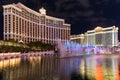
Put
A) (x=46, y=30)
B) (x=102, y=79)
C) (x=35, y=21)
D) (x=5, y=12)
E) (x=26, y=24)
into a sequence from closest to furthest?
(x=102, y=79) < (x=5, y=12) < (x=26, y=24) < (x=35, y=21) < (x=46, y=30)

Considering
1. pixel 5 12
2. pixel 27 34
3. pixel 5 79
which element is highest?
pixel 5 12

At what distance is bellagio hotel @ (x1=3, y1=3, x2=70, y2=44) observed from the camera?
14738 cm

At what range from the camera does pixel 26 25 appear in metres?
166

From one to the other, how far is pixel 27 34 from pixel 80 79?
486ft

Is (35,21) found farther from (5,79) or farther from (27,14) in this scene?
(5,79)

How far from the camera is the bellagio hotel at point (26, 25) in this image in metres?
147

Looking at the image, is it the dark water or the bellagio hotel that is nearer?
the dark water

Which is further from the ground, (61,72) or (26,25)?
(26,25)

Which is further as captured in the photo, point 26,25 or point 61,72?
point 26,25

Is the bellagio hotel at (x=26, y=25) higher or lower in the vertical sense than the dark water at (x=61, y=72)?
higher

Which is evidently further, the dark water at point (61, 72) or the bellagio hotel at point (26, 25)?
the bellagio hotel at point (26, 25)

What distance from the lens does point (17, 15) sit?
501ft

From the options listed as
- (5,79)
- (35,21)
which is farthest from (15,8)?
(5,79)

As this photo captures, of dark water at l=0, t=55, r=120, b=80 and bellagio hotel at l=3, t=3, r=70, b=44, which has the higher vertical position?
bellagio hotel at l=3, t=3, r=70, b=44
